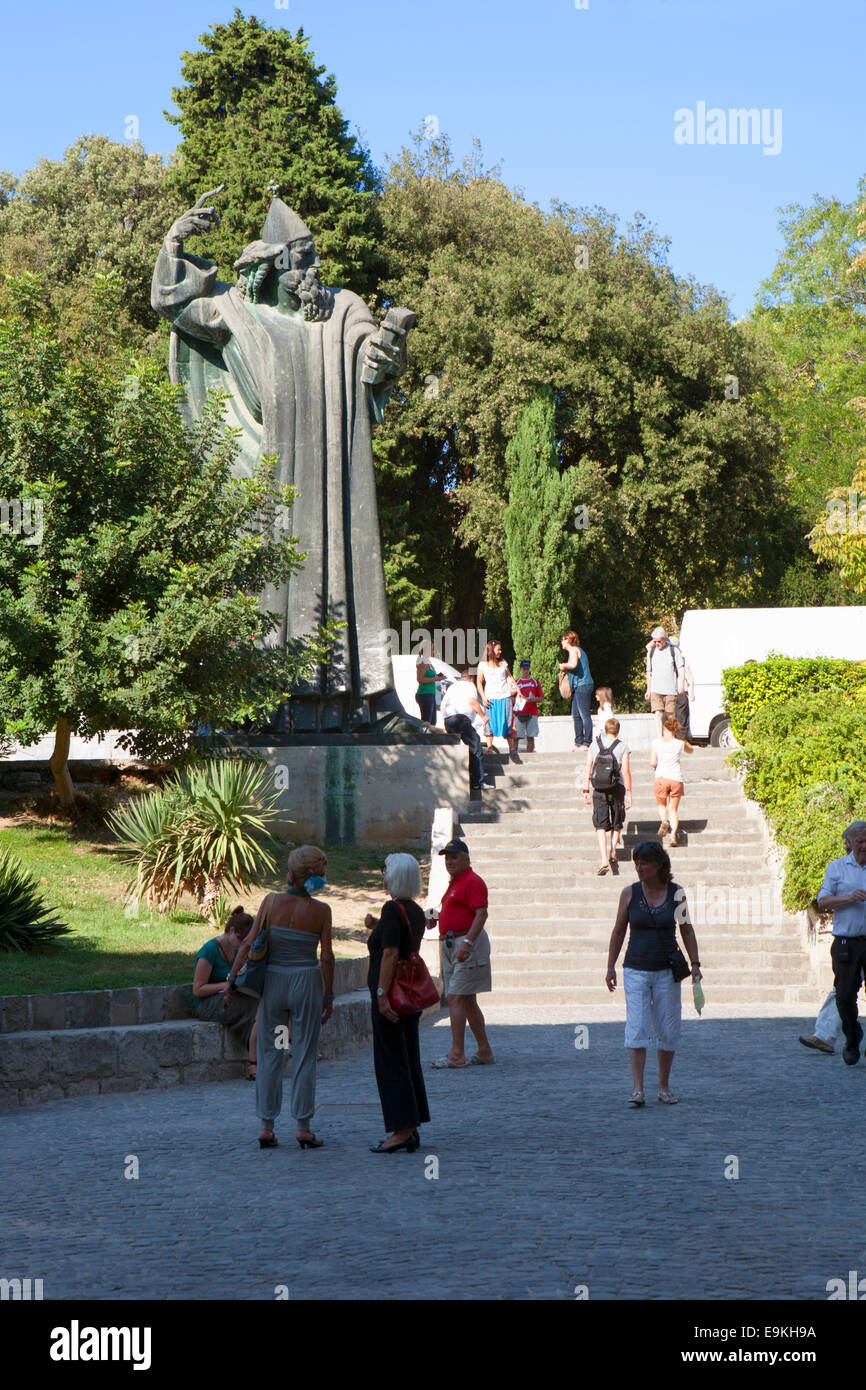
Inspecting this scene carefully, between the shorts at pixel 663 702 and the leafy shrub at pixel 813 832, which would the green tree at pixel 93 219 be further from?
the leafy shrub at pixel 813 832

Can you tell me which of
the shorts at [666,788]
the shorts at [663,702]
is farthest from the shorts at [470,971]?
the shorts at [663,702]

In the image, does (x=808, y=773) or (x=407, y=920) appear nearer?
(x=407, y=920)

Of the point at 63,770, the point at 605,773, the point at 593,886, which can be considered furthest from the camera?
the point at 63,770

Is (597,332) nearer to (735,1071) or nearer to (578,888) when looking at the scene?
(578,888)

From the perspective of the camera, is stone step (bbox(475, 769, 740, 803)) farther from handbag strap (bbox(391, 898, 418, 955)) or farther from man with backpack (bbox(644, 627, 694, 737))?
handbag strap (bbox(391, 898, 418, 955))

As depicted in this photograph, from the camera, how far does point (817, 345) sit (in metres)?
48.0

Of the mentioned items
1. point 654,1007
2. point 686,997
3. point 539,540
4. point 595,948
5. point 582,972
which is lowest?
point 686,997

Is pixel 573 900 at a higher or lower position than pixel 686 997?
higher

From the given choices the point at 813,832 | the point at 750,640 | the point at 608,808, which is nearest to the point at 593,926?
the point at 608,808

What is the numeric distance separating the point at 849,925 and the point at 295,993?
13.3 feet

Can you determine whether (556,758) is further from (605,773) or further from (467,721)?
(605,773)

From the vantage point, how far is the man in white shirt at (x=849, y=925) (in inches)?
380

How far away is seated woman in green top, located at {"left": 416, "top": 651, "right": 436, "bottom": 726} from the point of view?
21.9 meters

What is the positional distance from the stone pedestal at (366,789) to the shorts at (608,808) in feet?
8.76
